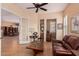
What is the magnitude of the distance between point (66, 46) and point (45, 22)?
60 centimetres

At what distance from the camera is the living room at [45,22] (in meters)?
2.41

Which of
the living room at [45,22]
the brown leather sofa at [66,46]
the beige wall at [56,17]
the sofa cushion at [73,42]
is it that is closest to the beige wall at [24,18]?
the living room at [45,22]

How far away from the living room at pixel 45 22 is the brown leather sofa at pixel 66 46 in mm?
57

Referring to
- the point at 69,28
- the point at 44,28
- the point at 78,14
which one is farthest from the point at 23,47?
the point at 78,14

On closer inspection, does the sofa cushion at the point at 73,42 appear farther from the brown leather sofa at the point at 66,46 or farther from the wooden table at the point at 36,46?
the wooden table at the point at 36,46

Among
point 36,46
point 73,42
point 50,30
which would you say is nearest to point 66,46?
point 73,42

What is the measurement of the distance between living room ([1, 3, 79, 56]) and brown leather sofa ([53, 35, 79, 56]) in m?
0.06

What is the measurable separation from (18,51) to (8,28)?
0.47 m

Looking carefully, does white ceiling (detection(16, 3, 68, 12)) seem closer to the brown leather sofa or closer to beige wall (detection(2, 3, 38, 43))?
beige wall (detection(2, 3, 38, 43))

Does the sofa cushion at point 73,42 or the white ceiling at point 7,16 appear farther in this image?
the white ceiling at point 7,16

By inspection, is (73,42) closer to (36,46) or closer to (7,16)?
(36,46)

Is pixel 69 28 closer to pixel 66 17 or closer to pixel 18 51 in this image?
pixel 66 17

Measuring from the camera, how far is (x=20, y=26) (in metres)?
2.47

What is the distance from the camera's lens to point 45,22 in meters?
2.48
